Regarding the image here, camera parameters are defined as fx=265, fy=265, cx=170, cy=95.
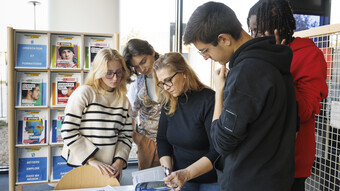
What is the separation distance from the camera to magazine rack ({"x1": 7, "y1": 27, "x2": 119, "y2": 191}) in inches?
92.7

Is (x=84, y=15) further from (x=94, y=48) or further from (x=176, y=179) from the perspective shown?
(x=176, y=179)

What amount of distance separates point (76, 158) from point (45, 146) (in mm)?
950

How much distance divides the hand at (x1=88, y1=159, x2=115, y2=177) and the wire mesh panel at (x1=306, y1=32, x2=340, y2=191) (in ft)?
4.17

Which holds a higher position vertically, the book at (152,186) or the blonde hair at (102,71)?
the blonde hair at (102,71)

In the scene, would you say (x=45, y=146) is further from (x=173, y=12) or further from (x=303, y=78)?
(x=173, y=12)

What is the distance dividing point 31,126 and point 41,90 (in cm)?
34

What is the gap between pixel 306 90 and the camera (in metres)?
1.05

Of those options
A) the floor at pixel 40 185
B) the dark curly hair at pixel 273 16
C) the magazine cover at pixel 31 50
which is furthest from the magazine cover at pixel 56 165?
the dark curly hair at pixel 273 16

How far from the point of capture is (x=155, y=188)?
1.34m

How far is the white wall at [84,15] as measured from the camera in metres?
3.57

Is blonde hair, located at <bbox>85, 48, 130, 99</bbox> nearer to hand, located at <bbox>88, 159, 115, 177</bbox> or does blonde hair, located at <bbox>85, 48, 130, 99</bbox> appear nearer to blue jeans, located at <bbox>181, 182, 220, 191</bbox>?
hand, located at <bbox>88, 159, 115, 177</bbox>

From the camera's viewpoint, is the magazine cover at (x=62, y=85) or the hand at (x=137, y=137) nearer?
the hand at (x=137, y=137)

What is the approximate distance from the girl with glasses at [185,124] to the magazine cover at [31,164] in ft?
A: 4.57

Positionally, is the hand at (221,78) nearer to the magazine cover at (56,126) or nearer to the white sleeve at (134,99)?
the white sleeve at (134,99)
